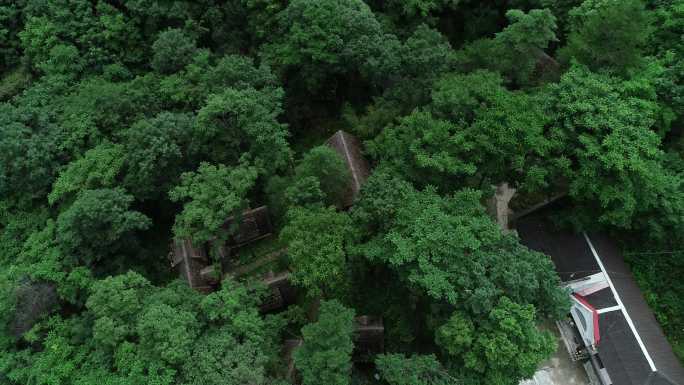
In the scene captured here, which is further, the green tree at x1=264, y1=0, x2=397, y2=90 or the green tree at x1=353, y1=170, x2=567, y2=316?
the green tree at x1=264, y1=0, x2=397, y2=90

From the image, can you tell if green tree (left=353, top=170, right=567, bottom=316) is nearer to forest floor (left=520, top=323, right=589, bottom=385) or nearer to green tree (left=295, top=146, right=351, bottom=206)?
green tree (left=295, top=146, right=351, bottom=206)

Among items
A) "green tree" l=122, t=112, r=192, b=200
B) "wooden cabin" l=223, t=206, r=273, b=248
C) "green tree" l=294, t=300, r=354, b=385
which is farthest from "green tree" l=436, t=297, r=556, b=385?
"green tree" l=122, t=112, r=192, b=200

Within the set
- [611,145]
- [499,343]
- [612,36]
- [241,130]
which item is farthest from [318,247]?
[612,36]

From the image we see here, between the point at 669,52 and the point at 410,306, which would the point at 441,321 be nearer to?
the point at 410,306

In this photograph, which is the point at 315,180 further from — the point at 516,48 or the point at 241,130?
the point at 516,48

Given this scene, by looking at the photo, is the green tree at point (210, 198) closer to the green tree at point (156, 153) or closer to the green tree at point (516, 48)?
the green tree at point (156, 153)

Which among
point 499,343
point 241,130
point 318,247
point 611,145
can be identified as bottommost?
point 499,343

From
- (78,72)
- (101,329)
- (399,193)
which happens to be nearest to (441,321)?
(399,193)
